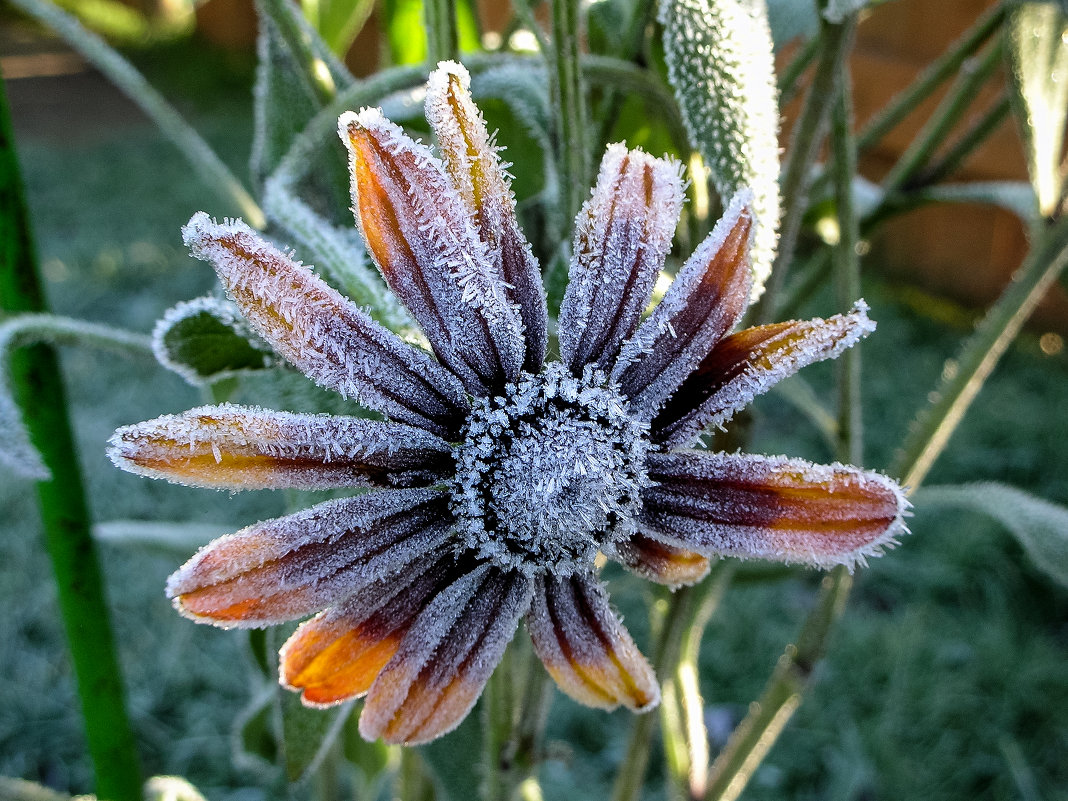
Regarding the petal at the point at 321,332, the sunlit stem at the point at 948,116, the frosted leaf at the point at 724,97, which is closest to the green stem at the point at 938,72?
the sunlit stem at the point at 948,116

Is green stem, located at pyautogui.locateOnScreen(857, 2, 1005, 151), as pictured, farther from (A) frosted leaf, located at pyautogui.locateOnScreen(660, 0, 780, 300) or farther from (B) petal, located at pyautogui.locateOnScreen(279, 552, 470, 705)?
(B) petal, located at pyautogui.locateOnScreen(279, 552, 470, 705)

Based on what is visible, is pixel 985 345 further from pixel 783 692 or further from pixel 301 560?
pixel 301 560

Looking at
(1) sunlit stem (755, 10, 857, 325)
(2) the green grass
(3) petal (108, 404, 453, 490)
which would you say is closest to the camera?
(3) petal (108, 404, 453, 490)

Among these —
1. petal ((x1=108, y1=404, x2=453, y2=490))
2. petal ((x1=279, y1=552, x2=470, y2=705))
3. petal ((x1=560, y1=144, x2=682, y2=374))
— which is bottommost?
petal ((x1=279, y1=552, x2=470, y2=705))

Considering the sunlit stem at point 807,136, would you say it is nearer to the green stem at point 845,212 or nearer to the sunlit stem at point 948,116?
the green stem at point 845,212

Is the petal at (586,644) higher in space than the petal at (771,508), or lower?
lower

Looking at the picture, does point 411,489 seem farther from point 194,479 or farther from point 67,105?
point 67,105

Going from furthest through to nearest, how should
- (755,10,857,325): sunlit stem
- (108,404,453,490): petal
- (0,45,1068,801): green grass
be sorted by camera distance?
(0,45,1068,801): green grass < (755,10,857,325): sunlit stem < (108,404,453,490): petal

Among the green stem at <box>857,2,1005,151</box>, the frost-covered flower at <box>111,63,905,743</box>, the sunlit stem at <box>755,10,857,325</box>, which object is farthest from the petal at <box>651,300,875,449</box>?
the green stem at <box>857,2,1005,151</box>
